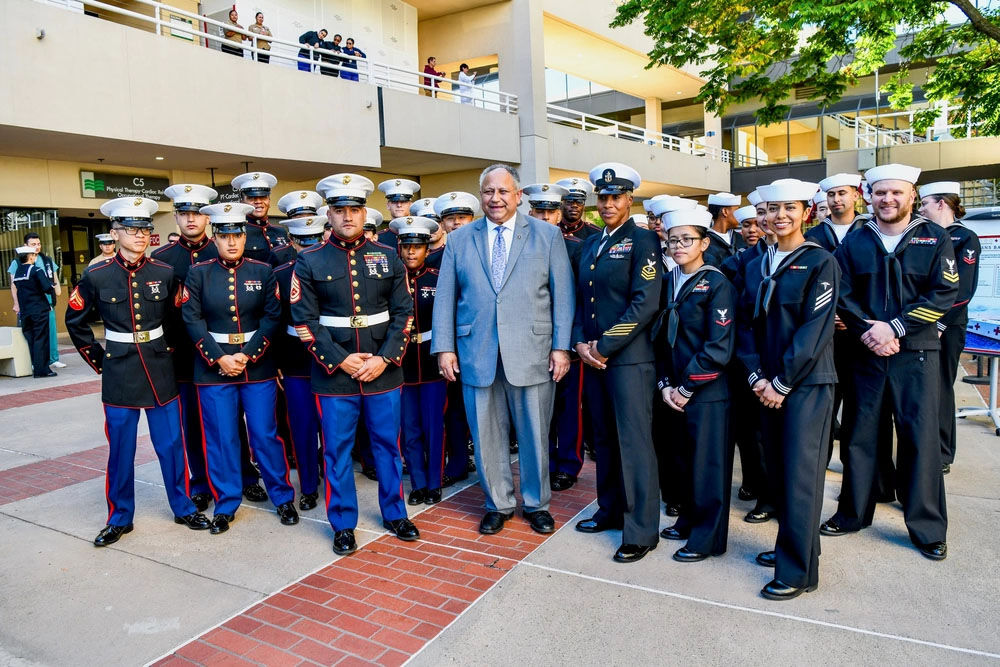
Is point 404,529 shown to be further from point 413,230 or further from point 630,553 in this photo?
point 413,230

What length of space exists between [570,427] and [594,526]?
117 cm

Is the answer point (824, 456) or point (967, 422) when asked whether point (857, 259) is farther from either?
point (967, 422)

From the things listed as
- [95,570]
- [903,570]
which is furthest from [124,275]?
[903,570]

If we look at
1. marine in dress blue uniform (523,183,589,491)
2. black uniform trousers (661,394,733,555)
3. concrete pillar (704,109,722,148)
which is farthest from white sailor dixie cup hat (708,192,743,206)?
concrete pillar (704,109,722,148)

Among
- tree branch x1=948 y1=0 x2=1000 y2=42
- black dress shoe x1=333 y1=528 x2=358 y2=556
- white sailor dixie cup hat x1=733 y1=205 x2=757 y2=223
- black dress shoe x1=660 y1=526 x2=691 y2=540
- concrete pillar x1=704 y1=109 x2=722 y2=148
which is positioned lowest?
black dress shoe x1=660 y1=526 x2=691 y2=540

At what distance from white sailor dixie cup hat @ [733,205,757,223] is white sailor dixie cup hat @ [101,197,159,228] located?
4561 mm

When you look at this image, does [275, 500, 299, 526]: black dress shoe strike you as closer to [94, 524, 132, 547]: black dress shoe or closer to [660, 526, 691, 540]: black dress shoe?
[94, 524, 132, 547]: black dress shoe

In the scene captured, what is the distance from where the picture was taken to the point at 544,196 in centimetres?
589

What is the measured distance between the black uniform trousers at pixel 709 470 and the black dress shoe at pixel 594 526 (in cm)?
60

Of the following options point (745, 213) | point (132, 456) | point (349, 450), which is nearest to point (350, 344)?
point (349, 450)

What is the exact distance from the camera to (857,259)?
4340mm

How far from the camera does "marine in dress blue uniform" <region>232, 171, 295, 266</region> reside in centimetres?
557

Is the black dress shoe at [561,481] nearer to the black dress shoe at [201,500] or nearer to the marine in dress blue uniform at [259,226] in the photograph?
the black dress shoe at [201,500]

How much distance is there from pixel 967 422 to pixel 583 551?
4777mm
